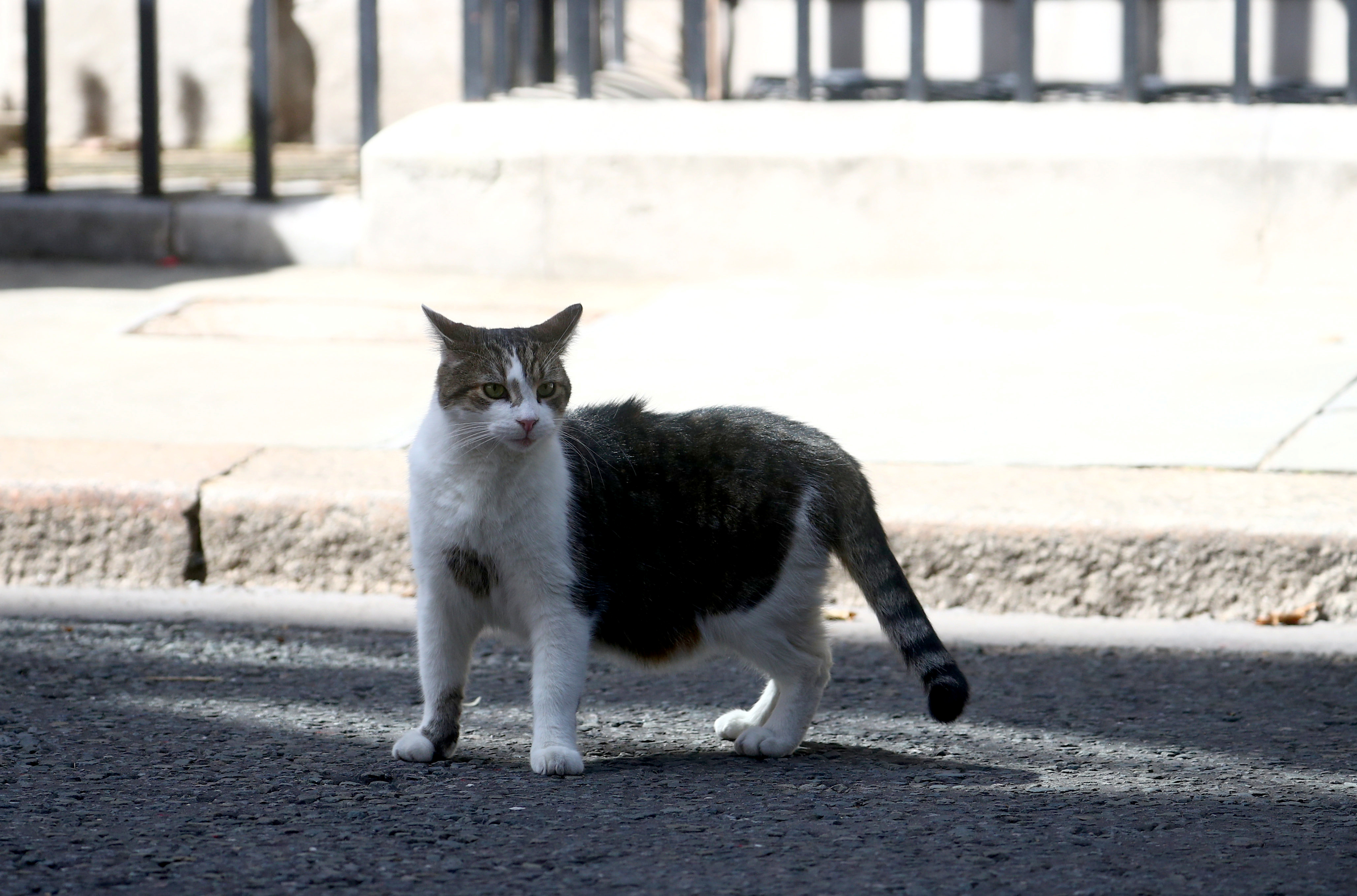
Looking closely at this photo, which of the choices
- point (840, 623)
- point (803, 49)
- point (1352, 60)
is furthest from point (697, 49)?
point (840, 623)

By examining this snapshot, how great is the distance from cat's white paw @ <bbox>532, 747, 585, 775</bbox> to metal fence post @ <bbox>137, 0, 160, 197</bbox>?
572 centimetres

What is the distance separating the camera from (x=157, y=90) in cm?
783

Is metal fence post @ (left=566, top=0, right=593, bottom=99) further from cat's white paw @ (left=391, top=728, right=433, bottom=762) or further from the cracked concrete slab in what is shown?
cat's white paw @ (left=391, top=728, right=433, bottom=762)

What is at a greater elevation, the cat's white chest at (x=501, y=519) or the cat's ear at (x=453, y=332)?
the cat's ear at (x=453, y=332)

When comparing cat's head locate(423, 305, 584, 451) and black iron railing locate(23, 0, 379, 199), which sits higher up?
black iron railing locate(23, 0, 379, 199)

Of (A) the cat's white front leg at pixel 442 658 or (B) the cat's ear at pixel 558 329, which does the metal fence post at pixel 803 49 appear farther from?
(A) the cat's white front leg at pixel 442 658

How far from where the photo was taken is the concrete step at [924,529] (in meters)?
3.89

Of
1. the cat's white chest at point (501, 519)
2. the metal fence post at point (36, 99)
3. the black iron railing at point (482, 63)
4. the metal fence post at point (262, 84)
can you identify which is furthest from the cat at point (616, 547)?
the metal fence post at point (36, 99)

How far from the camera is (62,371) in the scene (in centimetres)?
569

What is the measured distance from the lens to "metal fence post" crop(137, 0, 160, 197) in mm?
7699

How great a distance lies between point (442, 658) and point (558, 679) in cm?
24

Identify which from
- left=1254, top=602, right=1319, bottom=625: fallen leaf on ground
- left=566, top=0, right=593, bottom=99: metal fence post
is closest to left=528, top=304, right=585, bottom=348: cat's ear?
left=1254, top=602, right=1319, bottom=625: fallen leaf on ground

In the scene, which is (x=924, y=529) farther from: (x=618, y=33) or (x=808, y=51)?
(x=618, y=33)

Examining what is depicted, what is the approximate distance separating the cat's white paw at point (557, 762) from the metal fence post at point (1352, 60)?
17.1 ft
